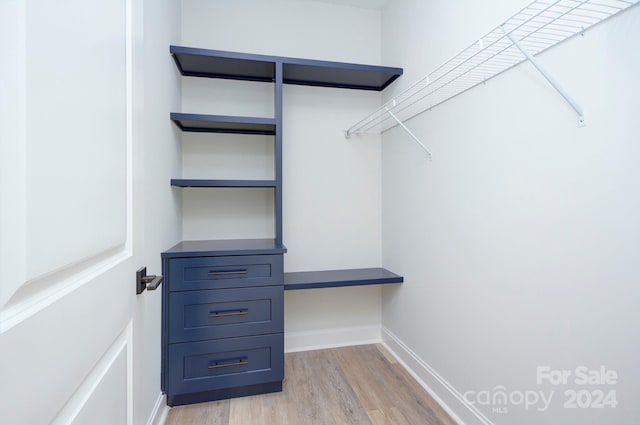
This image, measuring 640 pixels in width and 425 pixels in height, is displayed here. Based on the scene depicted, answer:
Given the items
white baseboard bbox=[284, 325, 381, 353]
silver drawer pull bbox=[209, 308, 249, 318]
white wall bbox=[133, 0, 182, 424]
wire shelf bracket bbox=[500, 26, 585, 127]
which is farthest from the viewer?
white baseboard bbox=[284, 325, 381, 353]

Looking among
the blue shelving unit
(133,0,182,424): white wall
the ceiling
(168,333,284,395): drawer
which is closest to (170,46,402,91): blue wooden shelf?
the blue shelving unit

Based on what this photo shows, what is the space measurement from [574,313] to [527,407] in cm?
46

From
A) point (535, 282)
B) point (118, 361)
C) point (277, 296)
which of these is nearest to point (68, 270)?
point (118, 361)

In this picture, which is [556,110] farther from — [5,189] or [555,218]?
[5,189]

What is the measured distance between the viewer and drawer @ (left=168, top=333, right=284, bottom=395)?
1.62 m

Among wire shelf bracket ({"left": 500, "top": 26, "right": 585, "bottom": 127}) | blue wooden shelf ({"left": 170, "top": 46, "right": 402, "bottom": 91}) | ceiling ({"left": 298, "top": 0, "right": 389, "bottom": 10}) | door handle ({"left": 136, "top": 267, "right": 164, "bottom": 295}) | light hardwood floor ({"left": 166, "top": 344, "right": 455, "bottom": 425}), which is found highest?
ceiling ({"left": 298, "top": 0, "right": 389, "bottom": 10})

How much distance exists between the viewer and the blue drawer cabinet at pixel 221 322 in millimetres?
1604

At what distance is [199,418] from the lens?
1.56 meters

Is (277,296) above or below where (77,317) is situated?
below

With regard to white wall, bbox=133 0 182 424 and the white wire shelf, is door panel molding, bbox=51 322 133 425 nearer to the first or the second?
white wall, bbox=133 0 182 424

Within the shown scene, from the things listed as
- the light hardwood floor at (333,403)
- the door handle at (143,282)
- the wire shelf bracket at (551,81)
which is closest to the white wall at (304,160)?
the light hardwood floor at (333,403)

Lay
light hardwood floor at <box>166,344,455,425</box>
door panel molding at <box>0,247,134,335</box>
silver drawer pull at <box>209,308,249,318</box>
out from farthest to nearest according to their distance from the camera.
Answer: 1. silver drawer pull at <box>209,308,249,318</box>
2. light hardwood floor at <box>166,344,455,425</box>
3. door panel molding at <box>0,247,134,335</box>

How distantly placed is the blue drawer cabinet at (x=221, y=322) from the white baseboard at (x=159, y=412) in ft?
0.11

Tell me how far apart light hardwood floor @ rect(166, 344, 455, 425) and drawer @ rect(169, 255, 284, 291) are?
677mm
